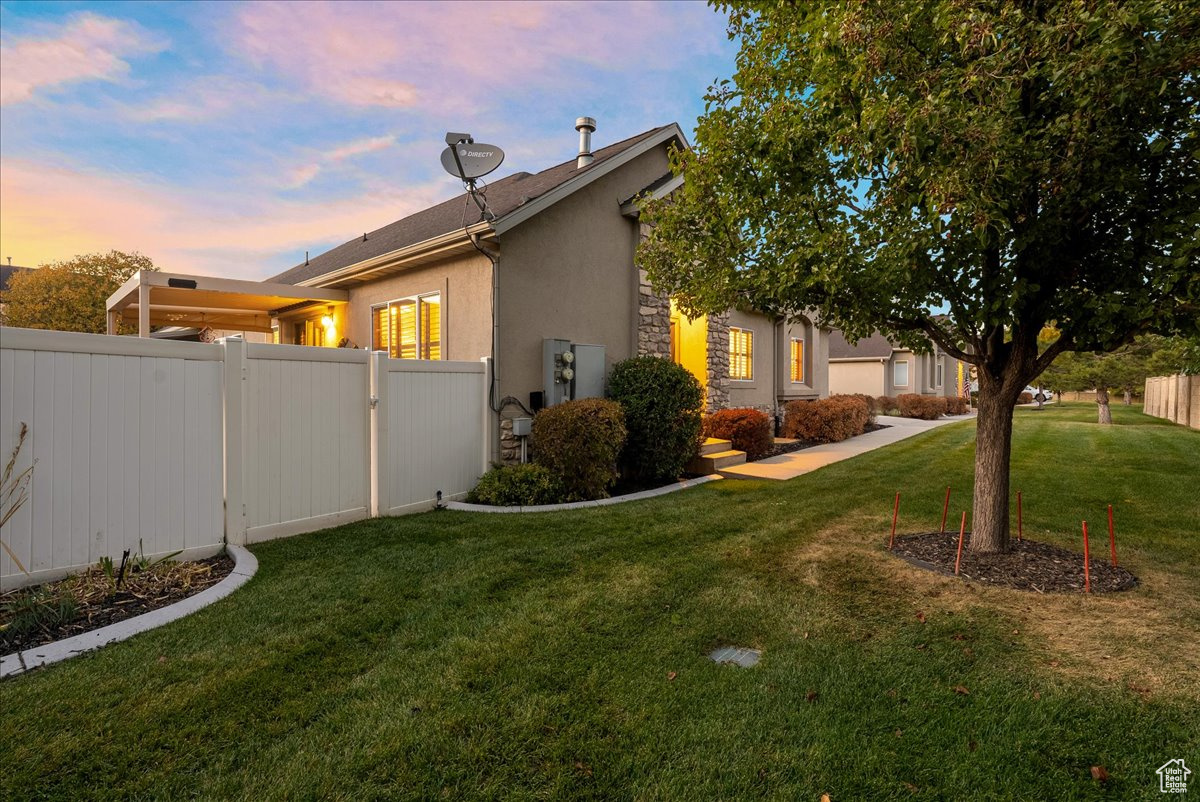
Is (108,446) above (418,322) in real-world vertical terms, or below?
below

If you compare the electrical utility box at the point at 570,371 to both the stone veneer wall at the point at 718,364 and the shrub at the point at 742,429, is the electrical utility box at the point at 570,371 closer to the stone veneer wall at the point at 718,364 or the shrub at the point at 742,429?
the shrub at the point at 742,429

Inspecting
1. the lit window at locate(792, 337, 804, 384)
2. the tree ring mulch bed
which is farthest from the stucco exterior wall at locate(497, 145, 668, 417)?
the lit window at locate(792, 337, 804, 384)

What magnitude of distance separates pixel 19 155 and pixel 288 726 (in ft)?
51.5

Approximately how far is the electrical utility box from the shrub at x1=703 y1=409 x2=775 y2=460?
11.5ft

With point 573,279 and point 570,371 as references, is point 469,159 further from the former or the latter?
point 570,371

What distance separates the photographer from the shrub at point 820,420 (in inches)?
558

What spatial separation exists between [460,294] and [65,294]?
27643mm

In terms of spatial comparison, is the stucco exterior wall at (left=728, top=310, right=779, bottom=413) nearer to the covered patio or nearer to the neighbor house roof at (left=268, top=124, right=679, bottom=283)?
the neighbor house roof at (left=268, top=124, right=679, bottom=283)

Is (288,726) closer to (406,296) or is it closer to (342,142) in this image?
(406,296)

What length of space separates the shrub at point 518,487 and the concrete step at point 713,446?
151 inches

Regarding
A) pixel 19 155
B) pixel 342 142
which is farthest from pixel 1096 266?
pixel 19 155

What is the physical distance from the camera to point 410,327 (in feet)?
32.9

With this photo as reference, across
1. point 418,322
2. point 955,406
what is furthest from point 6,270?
point 955,406

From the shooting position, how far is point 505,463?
823 cm
